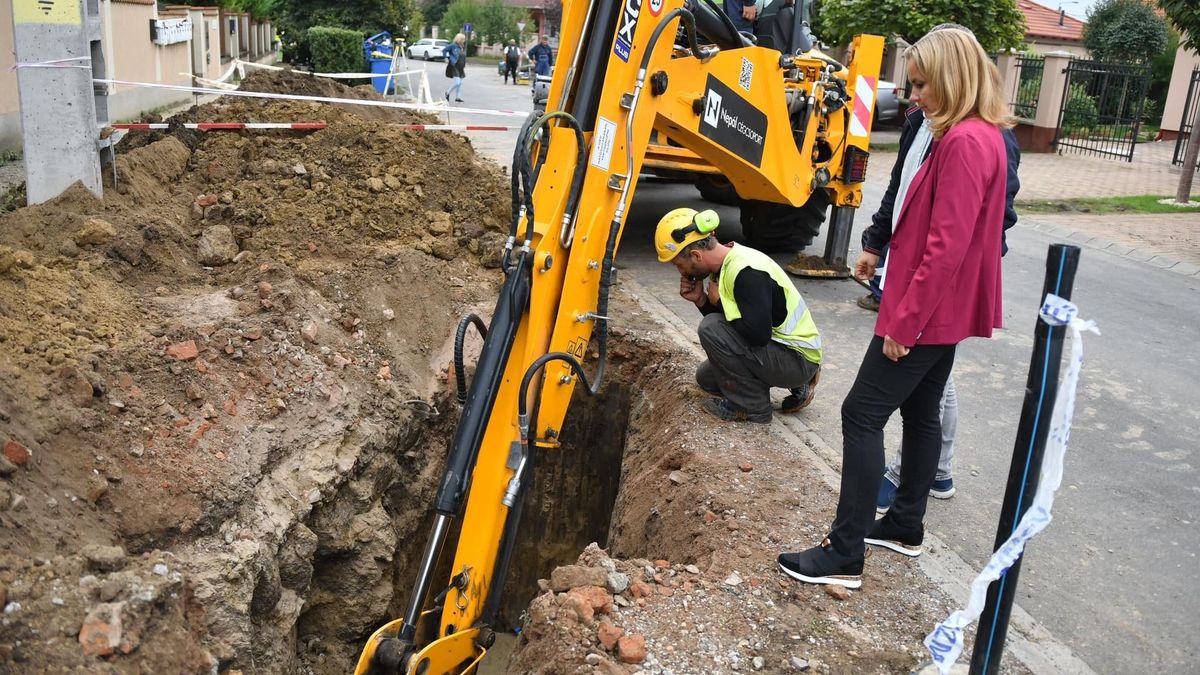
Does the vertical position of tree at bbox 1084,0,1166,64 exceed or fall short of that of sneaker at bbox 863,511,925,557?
it exceeds it

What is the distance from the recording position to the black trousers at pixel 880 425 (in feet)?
11.5

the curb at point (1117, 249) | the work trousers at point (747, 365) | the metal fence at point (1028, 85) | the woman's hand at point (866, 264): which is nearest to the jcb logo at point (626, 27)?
the woman's hand at point (866, 264)

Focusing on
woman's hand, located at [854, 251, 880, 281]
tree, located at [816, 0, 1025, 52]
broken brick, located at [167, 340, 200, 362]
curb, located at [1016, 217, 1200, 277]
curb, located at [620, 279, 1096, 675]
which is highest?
tree, located at [816, 0, 1025, 52]

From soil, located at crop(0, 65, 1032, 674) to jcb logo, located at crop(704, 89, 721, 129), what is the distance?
1.47 metres

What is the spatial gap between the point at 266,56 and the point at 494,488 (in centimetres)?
2881

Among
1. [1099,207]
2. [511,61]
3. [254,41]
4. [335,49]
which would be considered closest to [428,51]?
[511,61]

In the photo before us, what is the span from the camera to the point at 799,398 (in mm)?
5492

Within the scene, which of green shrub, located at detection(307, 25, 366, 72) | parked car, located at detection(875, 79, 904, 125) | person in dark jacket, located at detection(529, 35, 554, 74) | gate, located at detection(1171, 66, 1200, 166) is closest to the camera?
gate, located at detection(1171, 66, 1200, 166)

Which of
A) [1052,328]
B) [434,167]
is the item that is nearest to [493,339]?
[1052,328]

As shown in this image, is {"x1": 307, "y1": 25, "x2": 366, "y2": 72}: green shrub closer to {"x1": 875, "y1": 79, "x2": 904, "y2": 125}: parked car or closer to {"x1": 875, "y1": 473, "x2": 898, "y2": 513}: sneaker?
{"x1": 875, "y1": 79, "x2": 904, "y2": 125}: parked car

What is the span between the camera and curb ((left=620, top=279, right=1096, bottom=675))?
346 cm

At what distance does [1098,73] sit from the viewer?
1938 centimetres

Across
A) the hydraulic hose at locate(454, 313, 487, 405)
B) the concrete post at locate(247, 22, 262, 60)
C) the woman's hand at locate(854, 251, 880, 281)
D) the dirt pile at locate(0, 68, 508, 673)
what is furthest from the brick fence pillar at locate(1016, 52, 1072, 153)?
the concrete post at locate(247, 22, 262, 60)

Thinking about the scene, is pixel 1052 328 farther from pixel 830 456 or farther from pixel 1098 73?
pixel 1098 73
